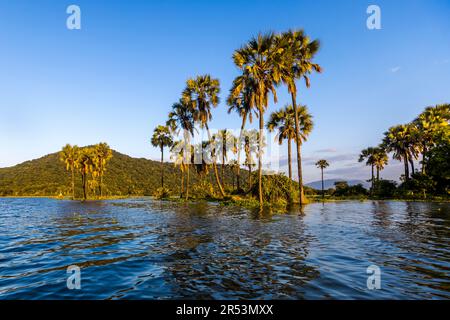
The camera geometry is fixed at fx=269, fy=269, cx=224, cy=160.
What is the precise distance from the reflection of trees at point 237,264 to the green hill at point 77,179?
245 ft

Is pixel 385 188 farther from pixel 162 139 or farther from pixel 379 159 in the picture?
pixel 162 139

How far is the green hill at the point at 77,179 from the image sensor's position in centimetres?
9662

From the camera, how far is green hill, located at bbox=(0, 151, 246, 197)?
317 ft

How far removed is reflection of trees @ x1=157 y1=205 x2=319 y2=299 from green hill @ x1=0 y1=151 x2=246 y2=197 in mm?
74764

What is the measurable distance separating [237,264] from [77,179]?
382 feet

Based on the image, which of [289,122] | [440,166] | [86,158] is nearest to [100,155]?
[86,158]

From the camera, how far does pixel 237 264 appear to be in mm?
7527

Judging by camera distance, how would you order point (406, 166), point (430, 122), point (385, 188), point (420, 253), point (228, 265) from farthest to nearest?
point (385, 188) → point (406, 166) → point (430, 122) → point (420, 253) → point (228, 265)

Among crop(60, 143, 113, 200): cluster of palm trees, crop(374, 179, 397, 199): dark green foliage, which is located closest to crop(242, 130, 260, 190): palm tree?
crop(374, 179, 397, 199): dark green foliage

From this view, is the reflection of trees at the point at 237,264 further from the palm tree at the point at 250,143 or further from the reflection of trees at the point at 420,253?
the palm tree at the point at 250,143

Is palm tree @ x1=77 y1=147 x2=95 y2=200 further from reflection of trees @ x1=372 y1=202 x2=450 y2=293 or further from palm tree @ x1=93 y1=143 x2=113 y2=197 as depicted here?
reflection of trees @ x1=372 y1=202 x2=450 y2=293

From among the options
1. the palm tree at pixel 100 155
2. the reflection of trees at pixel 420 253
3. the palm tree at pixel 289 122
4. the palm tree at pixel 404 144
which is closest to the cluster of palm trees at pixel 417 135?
the palm tree at pixel 404 144
